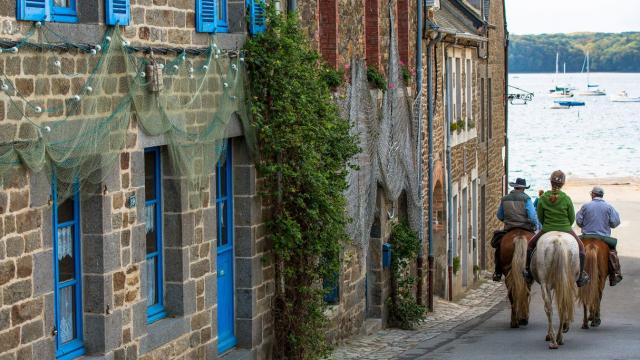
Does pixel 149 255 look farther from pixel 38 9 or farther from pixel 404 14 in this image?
pixel 404 14

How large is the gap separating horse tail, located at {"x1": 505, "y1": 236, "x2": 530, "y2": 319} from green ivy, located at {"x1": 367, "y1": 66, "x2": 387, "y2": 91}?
3.24 m

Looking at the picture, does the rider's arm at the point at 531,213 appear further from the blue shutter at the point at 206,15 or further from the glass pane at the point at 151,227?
the glass pane at the point at 151,227

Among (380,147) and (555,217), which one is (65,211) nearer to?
(555,217)

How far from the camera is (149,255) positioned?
12117 millimetres

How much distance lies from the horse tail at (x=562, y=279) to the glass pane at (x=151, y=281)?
590 cm

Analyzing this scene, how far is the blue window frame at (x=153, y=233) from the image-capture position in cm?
1213

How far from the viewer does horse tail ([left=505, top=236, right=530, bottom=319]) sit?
58.9 ft

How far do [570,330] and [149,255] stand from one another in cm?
838

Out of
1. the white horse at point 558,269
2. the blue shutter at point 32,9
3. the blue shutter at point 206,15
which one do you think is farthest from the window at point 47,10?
the white horse at point 558,269

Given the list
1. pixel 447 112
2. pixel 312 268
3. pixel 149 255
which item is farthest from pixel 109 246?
pixel 447 112

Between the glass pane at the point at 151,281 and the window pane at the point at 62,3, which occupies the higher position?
the window pane at the point at 62,3

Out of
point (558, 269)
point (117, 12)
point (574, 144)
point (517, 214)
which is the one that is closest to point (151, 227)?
point (117, 12)

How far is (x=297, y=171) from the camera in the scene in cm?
1449

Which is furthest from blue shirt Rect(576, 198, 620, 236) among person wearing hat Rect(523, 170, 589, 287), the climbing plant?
the climbing plant
